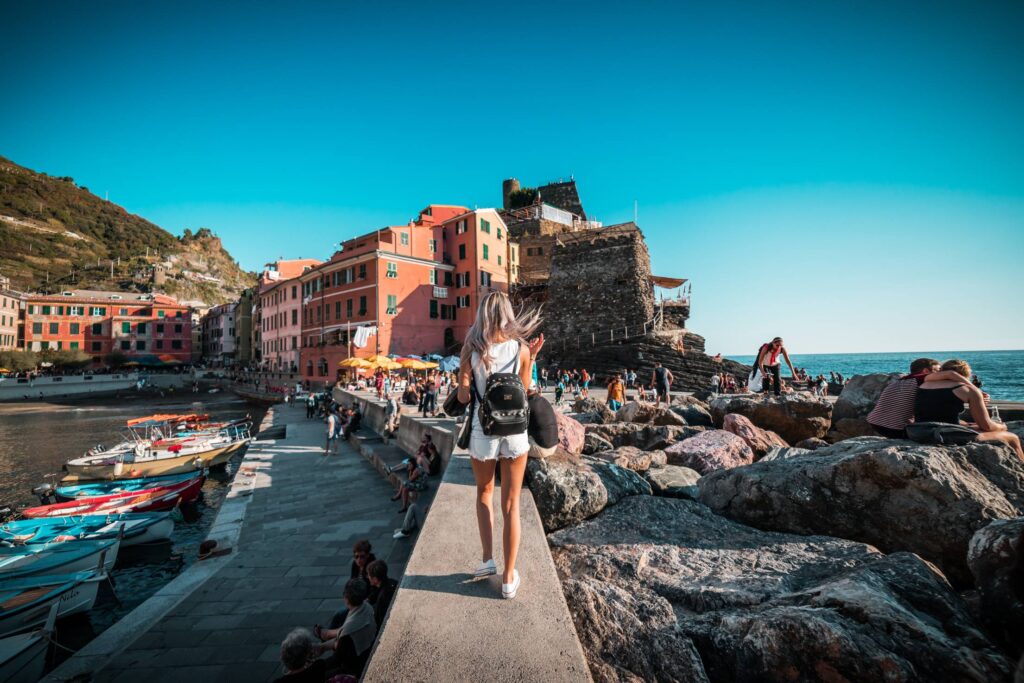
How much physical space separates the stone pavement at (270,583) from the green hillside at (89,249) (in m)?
107

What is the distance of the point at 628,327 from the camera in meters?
34.0

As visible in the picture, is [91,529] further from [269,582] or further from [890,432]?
[890,432]

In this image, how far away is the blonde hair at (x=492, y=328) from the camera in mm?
2531

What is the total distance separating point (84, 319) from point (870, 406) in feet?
281

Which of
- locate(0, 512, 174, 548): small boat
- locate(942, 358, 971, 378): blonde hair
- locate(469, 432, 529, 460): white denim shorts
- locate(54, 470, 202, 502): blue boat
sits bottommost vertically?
locate(54, 470, 202, 502): blue boat

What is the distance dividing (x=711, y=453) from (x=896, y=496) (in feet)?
10.1

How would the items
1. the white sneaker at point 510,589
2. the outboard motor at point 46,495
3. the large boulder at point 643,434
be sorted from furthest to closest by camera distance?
1. the outboard motor at point 46,495
2. the large boulder at point 643,434
3. the white sneaker at point 510,589

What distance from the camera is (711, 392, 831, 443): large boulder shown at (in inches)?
312

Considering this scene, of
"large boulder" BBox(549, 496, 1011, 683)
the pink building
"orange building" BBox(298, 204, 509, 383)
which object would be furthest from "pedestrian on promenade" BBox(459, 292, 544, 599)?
the pink building

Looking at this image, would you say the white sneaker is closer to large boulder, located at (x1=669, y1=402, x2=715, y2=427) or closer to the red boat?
large boulder, located at (x1=669, y1=402, x2=715, y2=427)

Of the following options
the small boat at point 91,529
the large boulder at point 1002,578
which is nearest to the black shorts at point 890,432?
the large boulder at point 1002,578

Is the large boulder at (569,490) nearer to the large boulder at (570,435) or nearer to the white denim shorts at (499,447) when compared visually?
the large boulder at (570,435)

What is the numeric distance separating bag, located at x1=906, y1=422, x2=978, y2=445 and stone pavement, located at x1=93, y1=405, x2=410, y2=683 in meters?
A: 5.93

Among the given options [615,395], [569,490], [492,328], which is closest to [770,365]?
[615,395]
